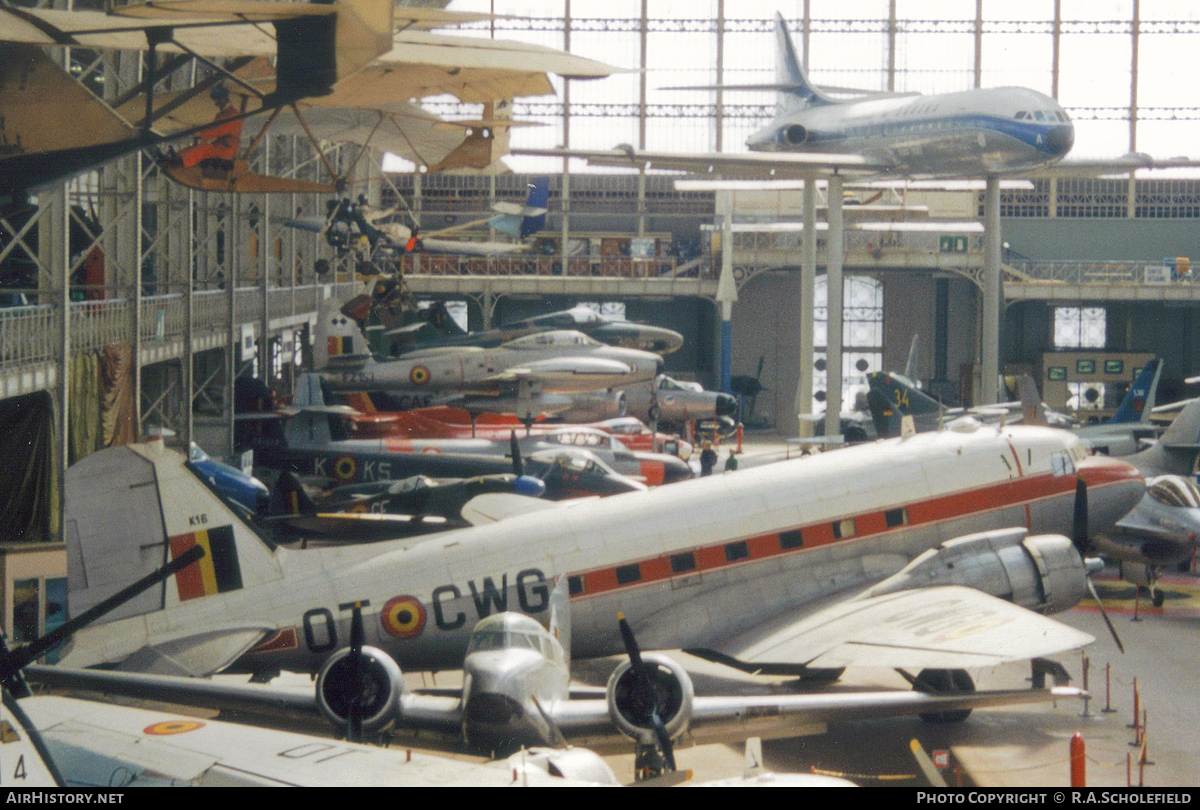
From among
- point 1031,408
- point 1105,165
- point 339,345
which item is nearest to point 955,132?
point 1105,165

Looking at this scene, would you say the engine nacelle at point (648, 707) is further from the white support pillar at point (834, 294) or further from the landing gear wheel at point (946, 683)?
the white support pillar at point (834, 294)

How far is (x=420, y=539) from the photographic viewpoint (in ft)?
57.6

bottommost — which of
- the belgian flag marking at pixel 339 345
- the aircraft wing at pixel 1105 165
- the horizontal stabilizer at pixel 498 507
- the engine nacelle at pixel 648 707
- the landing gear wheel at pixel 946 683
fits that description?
the landing gear wheel at pixel 946 683

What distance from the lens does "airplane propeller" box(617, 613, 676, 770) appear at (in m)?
12.8

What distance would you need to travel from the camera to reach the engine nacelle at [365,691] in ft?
43.4

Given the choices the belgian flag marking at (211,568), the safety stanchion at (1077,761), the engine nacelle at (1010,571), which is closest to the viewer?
the safety stanchion at (1077,761)

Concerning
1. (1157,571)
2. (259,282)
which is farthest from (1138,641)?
(259,282)

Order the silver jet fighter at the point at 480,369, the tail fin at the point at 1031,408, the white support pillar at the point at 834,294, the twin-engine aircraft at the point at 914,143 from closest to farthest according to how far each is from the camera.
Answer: the tail fin at the point at 1031,408
the twin-engine aircraft at the point at 914,143
the silver jet fighter at the point at 480,369
the white support pillar at the point at 834,294

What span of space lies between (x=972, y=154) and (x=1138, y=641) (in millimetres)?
21489

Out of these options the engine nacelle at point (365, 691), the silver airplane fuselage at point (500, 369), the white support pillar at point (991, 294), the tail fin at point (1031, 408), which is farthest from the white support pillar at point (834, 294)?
the engine nacelle at point (365, 691)

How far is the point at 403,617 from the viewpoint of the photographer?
54.9 feet

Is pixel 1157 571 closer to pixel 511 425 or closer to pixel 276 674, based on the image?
pixel 276 674

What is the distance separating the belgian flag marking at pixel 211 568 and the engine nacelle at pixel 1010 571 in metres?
8.76

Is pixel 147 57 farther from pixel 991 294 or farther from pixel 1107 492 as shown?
pixel 991 294
